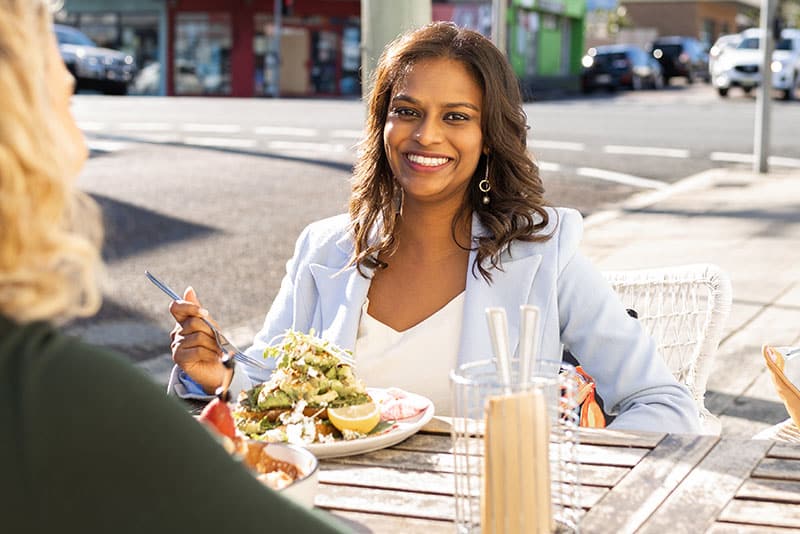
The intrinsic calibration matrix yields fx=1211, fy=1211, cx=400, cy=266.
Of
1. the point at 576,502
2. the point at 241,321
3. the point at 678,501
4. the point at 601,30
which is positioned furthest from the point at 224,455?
the point at 601,30

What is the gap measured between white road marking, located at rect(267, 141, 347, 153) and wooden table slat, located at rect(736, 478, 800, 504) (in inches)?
542

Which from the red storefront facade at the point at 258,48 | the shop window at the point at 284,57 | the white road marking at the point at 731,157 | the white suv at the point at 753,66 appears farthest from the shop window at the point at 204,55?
the white road marking at the point at 731,157

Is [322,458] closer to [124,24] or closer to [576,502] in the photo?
[576,502]

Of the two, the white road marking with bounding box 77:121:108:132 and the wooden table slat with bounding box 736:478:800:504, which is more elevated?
the wooden table slat with bounding box 736:478:800:504

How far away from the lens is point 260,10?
3925cm

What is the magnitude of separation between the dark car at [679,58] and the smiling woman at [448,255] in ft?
146

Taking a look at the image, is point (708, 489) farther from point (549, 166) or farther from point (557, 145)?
point (557, 145)

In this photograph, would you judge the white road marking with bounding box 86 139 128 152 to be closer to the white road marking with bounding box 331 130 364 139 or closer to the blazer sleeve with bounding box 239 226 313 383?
the white road marking with bounding box 331 130 364 139

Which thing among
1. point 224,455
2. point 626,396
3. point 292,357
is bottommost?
point 626,396

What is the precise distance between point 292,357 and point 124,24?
1567 inches

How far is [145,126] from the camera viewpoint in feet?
62.1

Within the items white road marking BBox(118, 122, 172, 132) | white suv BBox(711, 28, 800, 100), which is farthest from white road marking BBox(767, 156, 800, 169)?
white suv BBox(711, 28, 800, 100)

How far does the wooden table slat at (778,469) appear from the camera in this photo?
197 cm

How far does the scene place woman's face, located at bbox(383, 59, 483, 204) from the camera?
9.82 feet
